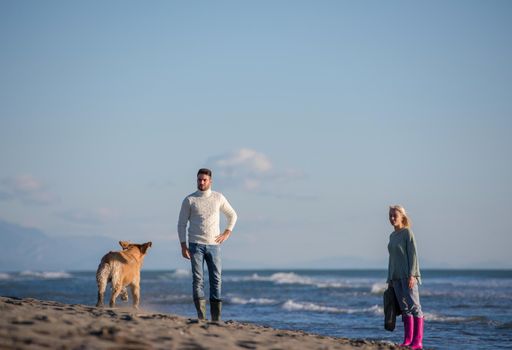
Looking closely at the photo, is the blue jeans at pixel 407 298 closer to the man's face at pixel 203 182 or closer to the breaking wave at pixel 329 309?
the man's face at pixel 203 182

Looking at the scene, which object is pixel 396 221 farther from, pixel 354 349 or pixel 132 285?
pixel 132 285

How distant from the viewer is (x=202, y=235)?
27.6 ft

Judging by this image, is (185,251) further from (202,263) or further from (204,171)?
(204,171)

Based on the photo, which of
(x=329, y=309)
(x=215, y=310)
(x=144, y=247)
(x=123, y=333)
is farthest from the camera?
(x=329, y=309)

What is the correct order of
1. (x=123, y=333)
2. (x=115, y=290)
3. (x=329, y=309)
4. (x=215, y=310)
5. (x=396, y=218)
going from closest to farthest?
(x=123, y=333) → (x=215, y=310) → (x=396, y=218) → (x=115, y=290) → (x=329, y=309)

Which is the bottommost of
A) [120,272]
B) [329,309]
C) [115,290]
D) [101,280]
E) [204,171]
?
[329,309]

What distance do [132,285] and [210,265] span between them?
5.33 feet

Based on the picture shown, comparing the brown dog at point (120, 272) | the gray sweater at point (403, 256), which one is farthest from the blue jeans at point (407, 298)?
the brown dog at point (120, 272)

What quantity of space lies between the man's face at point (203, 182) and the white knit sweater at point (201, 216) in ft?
0.19

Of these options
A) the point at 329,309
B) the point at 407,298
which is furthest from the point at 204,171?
the point at 329,309

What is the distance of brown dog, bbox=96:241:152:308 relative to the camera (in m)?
9.05

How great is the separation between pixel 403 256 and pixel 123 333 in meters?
4.16

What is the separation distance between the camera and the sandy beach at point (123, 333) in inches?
219

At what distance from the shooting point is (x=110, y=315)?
7.35m
